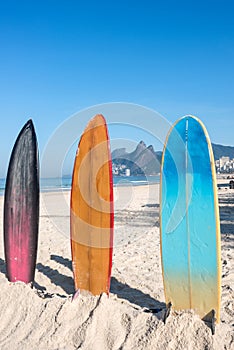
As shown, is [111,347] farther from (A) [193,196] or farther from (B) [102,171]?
(B) [102,171]

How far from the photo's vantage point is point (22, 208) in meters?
4.05

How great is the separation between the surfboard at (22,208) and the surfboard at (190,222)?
151 centimetres

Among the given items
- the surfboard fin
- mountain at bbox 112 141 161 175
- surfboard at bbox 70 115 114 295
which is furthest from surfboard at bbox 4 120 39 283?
the surfboard fin

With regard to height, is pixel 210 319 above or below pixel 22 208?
below

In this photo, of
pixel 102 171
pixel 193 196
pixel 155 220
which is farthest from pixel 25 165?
pixel 155 220

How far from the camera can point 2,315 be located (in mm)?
3389

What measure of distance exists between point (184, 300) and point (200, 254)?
1.38 feet

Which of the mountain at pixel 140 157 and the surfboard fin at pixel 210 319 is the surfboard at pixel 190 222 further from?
the mountain at pixel 140 157

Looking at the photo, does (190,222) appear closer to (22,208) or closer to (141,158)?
(22,208)

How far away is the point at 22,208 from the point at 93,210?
0.84 metres

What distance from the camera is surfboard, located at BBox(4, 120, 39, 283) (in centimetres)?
403

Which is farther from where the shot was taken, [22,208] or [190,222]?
[22,208]

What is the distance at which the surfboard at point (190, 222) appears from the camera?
9.93ft

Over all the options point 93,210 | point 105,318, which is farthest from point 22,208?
point 105,318
